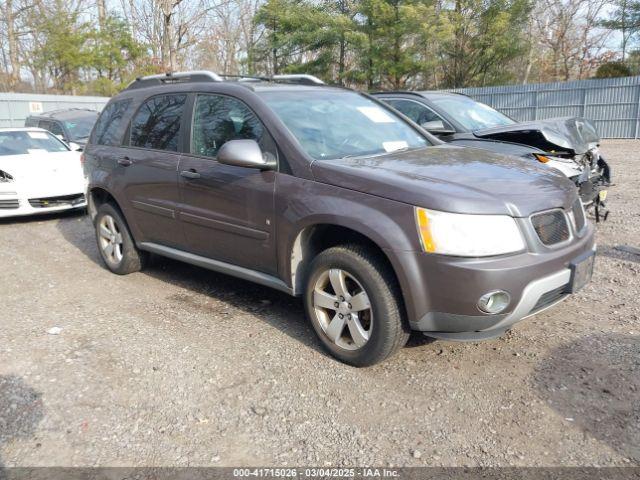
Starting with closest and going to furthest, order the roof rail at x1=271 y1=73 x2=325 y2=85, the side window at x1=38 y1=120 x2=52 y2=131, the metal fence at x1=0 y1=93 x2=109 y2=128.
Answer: the roof rail at x1=271 y1=73 x2=325 y2=85 → the side window at x1=38 y1=120 x2=52 y2=131 → the metal fence at x1=0 y1=93 x2=109 y2=128

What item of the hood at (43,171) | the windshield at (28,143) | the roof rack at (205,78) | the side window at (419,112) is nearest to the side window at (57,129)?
the windshield at (28,143)

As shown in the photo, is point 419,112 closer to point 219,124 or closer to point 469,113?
point 469,113

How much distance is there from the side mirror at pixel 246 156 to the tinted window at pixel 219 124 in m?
0.23

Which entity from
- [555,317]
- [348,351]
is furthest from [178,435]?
[555,317]

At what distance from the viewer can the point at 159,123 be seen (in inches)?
189

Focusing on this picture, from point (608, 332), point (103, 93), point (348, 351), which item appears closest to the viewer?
point (348, 351)

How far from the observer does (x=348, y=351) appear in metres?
3.46

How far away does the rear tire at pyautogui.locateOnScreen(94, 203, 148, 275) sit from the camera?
5.34 meters

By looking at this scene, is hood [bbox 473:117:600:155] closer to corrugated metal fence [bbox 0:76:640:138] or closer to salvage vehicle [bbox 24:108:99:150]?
salvage vehicle [bbox 24:108:99:150]

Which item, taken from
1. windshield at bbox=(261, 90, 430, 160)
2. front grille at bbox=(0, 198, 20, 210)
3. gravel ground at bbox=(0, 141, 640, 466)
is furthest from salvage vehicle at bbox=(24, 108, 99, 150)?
windshield at bbox=(261, 90, 430, 160)

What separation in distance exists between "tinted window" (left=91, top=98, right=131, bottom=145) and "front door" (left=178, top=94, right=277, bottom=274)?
1199 mm

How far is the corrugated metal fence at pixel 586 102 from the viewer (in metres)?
20.5

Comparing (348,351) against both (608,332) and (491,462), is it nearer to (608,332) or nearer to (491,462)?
(491,462)

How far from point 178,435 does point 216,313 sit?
1647mm
